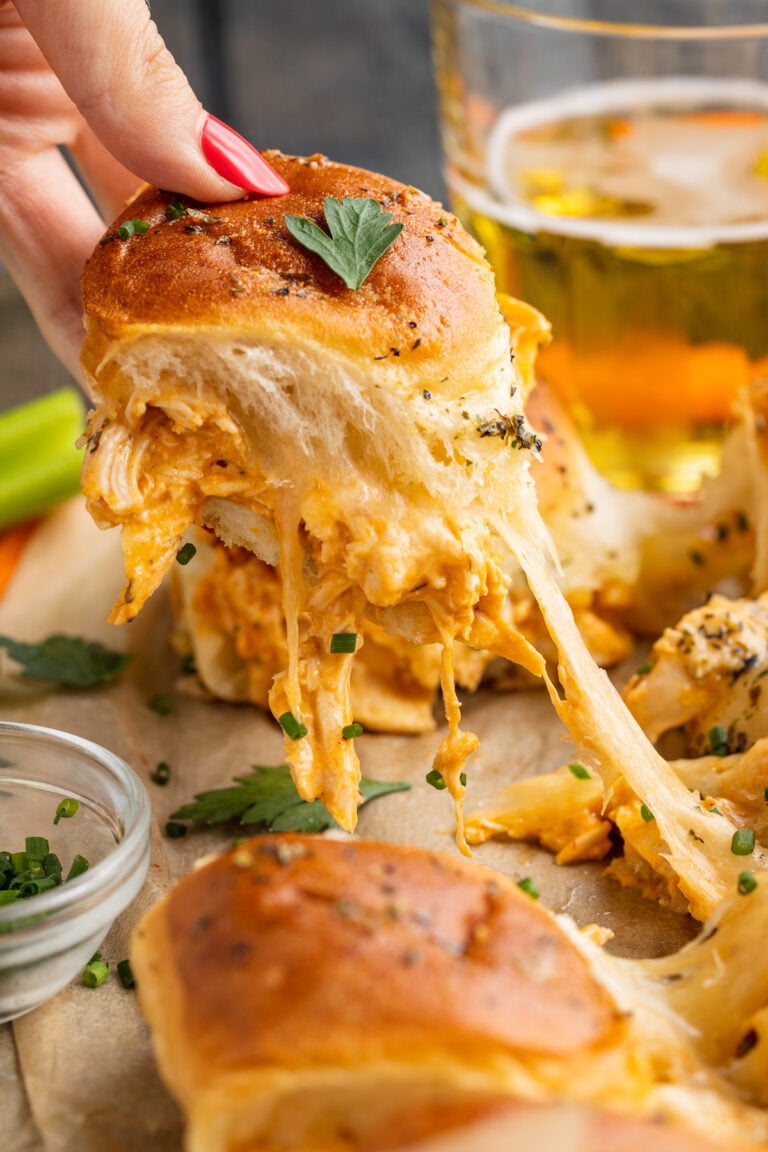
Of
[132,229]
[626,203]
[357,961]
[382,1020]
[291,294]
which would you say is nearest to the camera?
[382,1020]

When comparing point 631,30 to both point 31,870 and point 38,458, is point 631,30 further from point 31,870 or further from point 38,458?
point 31,870

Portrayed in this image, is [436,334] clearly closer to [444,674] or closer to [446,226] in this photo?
[446,226]

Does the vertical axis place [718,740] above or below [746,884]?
below

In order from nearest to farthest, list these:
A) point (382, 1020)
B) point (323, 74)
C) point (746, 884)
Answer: point (382, 1020) < point (746, 884) < point (323, 74)

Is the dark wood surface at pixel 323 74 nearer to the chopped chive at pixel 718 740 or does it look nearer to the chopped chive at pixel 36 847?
the chopped chive at pixel 718 740

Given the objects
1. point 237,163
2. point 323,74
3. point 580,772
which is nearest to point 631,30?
point 237,163

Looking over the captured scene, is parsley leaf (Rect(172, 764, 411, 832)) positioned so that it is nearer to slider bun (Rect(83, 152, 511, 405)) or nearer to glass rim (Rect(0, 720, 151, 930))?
glass rim (Rect(0, 720, 151, 930))

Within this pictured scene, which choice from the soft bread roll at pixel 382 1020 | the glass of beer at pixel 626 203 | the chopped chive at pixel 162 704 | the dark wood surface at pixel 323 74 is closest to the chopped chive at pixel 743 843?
the soft bread roll at pixel 382 1020
